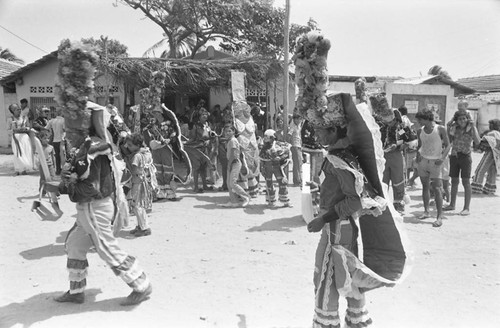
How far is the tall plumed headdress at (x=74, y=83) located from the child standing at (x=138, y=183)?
2.46 m

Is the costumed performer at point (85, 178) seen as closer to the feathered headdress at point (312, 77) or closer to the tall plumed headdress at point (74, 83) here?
the tall plumed headdress at point (74, 83)

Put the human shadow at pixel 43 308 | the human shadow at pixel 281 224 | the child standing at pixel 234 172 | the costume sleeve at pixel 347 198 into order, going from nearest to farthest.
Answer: the costume sleeve at pixel 347 198 → the human shadow at pixel 43 308 → the human shadow at pixel 281 224 → the child standing at pixel 234 172

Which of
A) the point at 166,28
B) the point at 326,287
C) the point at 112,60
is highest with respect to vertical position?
the point at 166,28

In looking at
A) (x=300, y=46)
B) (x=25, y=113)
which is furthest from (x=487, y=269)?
(x=25, y=113)

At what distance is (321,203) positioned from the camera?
10.9 feet

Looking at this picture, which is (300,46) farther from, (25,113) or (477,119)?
(477,119)

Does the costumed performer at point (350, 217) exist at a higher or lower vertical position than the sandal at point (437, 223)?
higher

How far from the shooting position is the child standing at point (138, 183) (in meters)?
6.53

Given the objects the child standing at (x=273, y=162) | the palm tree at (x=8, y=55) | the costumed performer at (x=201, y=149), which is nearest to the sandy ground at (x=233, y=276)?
the child standing at (x=273, y=162)

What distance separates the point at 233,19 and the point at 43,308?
1392 cm

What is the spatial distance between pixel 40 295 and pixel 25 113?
8.39 metres

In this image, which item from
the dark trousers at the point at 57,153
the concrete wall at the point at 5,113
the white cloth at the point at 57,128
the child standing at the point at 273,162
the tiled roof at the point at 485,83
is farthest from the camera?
the tiled roof at the point at 485,83

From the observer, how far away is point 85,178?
4.05 m

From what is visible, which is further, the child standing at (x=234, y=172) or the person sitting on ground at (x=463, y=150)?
the child standing at (x=234, y=172)
